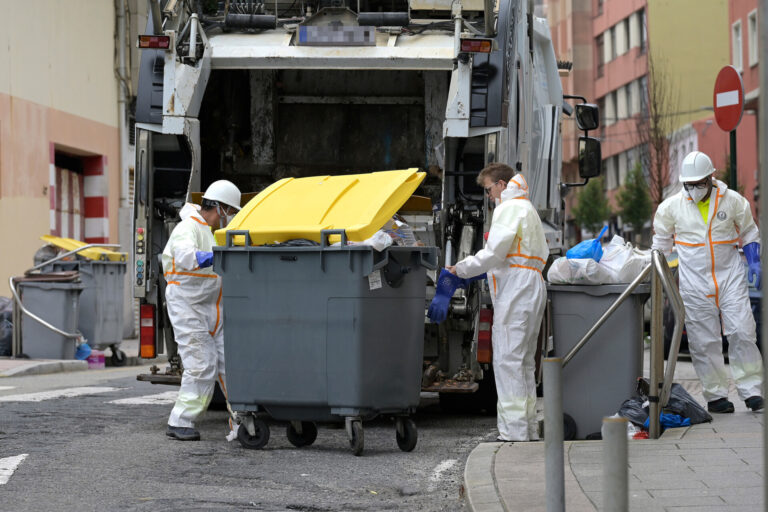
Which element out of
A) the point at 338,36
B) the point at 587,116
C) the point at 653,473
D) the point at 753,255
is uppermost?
the point at 338,36

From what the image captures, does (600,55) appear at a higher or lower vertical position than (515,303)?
higher

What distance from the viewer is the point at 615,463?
3.61 meters

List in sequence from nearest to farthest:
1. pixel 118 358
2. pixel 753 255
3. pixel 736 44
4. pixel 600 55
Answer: pixel 753 255 → pixel 118 358 → pixel 736 44 → pixel 600 55

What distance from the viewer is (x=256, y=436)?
300 inches

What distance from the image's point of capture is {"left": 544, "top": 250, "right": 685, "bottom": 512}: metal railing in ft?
11.8

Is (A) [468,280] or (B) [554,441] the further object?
(A) [468,280]

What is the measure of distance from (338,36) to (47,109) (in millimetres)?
12078

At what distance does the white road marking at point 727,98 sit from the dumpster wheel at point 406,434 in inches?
168

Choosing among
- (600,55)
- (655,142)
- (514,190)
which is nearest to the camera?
(514,190)

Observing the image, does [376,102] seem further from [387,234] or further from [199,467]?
[199,467]

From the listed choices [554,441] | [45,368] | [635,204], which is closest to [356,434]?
[554,441]

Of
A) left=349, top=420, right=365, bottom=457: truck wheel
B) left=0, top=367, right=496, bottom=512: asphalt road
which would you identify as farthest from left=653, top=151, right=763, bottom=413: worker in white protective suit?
left=349, top=420, right=365, bottom=457: truck wheel

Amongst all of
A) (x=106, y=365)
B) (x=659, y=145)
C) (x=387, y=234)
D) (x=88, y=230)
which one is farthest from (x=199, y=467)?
(x=659, y=145)

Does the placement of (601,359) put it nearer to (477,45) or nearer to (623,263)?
(623,263)
